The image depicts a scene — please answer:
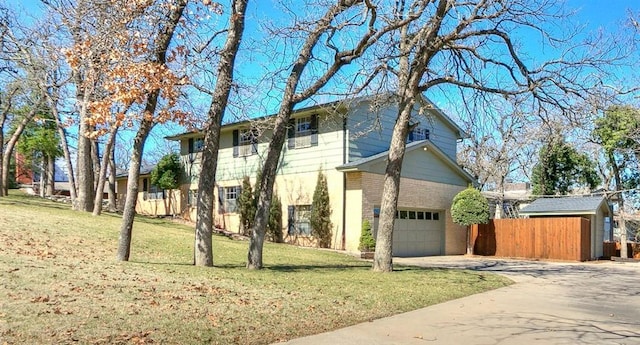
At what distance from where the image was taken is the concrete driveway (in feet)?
21.8

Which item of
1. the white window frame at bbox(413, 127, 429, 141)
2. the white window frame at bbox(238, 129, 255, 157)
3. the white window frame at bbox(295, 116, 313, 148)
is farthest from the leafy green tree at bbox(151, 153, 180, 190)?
the white window frame at bbox(413, 127, 429, 141)

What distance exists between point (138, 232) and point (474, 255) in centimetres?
1578

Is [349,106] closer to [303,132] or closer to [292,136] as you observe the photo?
[303,132]

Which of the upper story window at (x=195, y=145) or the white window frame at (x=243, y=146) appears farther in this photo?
the upper story window at (x=195, y=145)

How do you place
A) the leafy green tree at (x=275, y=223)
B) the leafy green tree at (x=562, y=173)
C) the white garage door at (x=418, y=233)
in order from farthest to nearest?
1. the leafy green tree at (x=562, y=173)
2. the leafy green tree at (x=275, y=223)
3. the white garage door at (x=418, y=233)

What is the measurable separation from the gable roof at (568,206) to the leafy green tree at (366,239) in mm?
10258

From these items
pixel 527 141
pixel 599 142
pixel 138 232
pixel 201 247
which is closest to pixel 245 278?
pixel 201 247

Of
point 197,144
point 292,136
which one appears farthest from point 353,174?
point 197,144

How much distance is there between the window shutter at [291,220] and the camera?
888 inches

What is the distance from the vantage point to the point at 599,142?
2588 centimetres

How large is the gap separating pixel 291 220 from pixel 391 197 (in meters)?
10.5

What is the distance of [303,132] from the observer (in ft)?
73.3

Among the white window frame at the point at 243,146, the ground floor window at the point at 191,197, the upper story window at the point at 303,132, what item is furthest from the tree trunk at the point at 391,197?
the ground floor window at the point at 191,197

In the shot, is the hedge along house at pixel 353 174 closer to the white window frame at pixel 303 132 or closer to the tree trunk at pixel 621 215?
the white window frame at pixel 303 132
